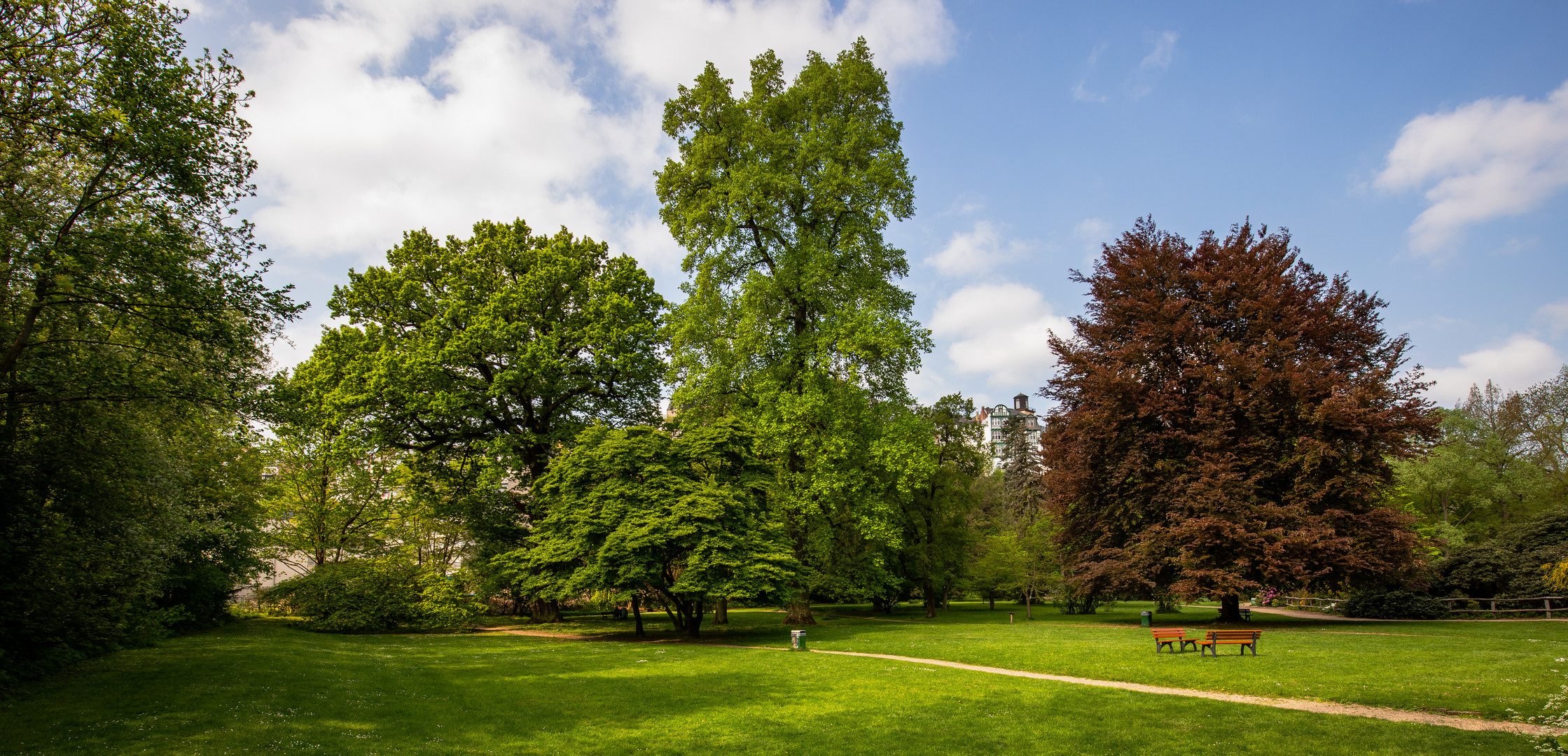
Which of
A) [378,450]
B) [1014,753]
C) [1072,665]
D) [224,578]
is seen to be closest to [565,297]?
[378,450]

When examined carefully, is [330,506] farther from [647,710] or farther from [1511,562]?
[1511,562]

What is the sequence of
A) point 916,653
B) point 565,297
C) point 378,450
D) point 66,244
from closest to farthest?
point 66,244
point 916,653
point 378,450
point 565,297

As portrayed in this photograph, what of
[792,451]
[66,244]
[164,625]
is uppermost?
[66,244]

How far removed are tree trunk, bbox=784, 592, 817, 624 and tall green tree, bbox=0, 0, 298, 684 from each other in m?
18.0

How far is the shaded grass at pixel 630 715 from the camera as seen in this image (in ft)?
28.8

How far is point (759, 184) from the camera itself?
2564 centimetres

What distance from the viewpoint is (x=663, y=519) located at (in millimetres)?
21078

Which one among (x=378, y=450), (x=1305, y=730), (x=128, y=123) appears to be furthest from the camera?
(x=378, y=450)

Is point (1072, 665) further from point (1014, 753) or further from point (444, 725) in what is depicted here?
point (444, 725)

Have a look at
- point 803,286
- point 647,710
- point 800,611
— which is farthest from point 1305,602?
point 647,710

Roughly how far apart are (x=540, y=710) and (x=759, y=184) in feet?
62.6

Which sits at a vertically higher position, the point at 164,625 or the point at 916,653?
the point at 164,625

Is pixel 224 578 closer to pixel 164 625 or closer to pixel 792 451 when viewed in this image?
pixel 164 625

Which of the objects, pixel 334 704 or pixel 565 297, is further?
pixel 565 297
